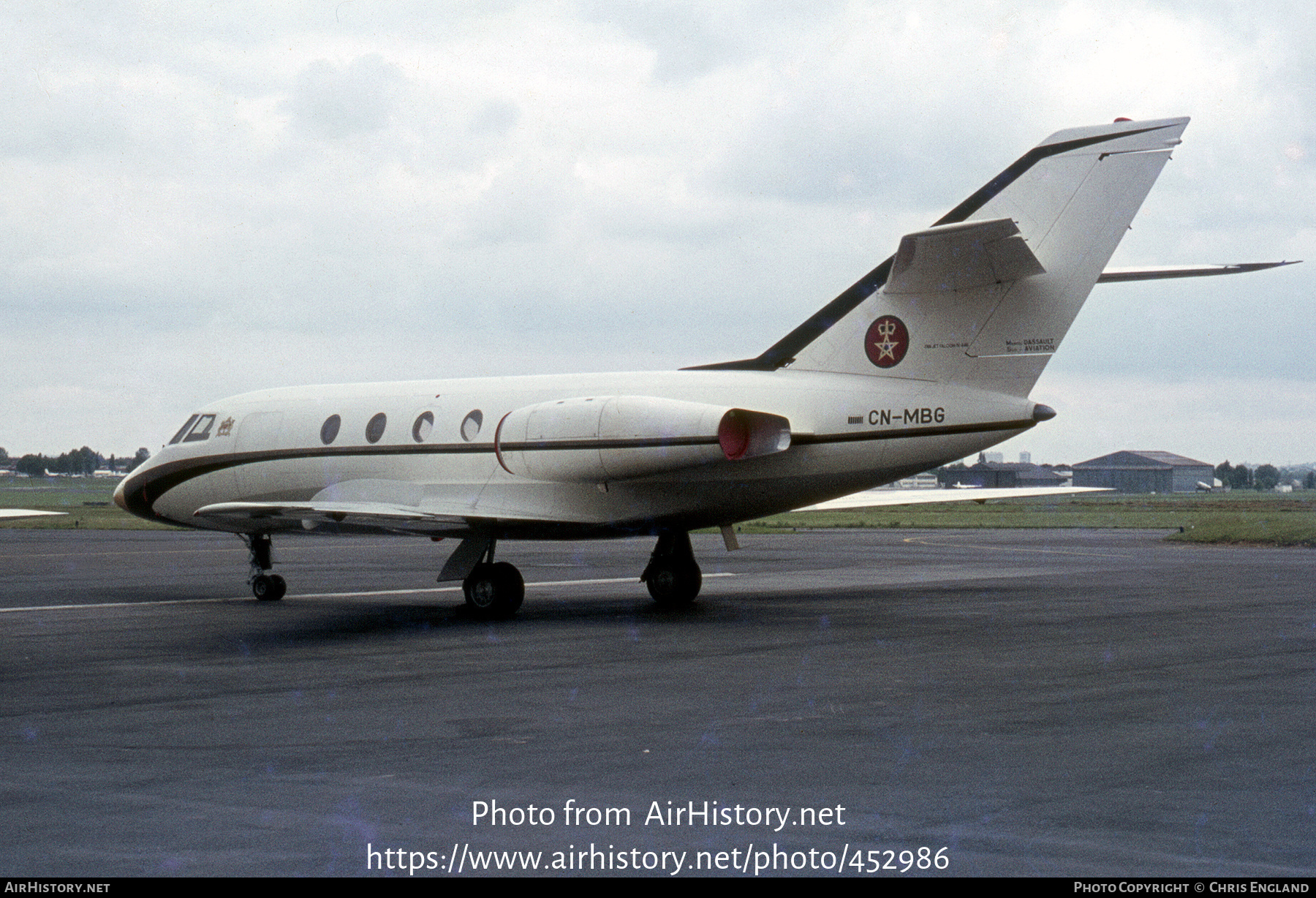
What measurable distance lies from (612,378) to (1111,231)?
683 cm

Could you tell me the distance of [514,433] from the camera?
59.8ft

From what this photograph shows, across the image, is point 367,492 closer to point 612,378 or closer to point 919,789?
point 612,378

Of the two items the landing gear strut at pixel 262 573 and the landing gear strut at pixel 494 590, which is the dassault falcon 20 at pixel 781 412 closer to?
the landing gear strut at pixel 494 590

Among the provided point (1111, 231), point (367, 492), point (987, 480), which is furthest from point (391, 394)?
point (987, 480)

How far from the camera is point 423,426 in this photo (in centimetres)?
1975

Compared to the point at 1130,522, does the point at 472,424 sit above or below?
above

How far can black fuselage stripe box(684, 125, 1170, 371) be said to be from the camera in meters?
16.1

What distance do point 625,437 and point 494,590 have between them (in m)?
3.08

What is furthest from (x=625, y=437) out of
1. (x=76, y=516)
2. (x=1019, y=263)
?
(x=76, y=516)

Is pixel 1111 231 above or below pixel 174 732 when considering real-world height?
above

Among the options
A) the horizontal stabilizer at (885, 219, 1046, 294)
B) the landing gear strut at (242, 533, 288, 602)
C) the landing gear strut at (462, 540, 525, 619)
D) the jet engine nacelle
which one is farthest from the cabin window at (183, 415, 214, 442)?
the horizontal stabilizer at (885, 219, 1046, 294)

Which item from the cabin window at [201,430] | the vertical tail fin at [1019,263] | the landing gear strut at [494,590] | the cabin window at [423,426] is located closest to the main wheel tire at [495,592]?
the landing gear strut at [494,590]

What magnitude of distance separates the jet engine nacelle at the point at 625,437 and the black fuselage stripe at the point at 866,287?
104cm

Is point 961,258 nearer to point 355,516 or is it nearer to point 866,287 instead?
point 866,287
